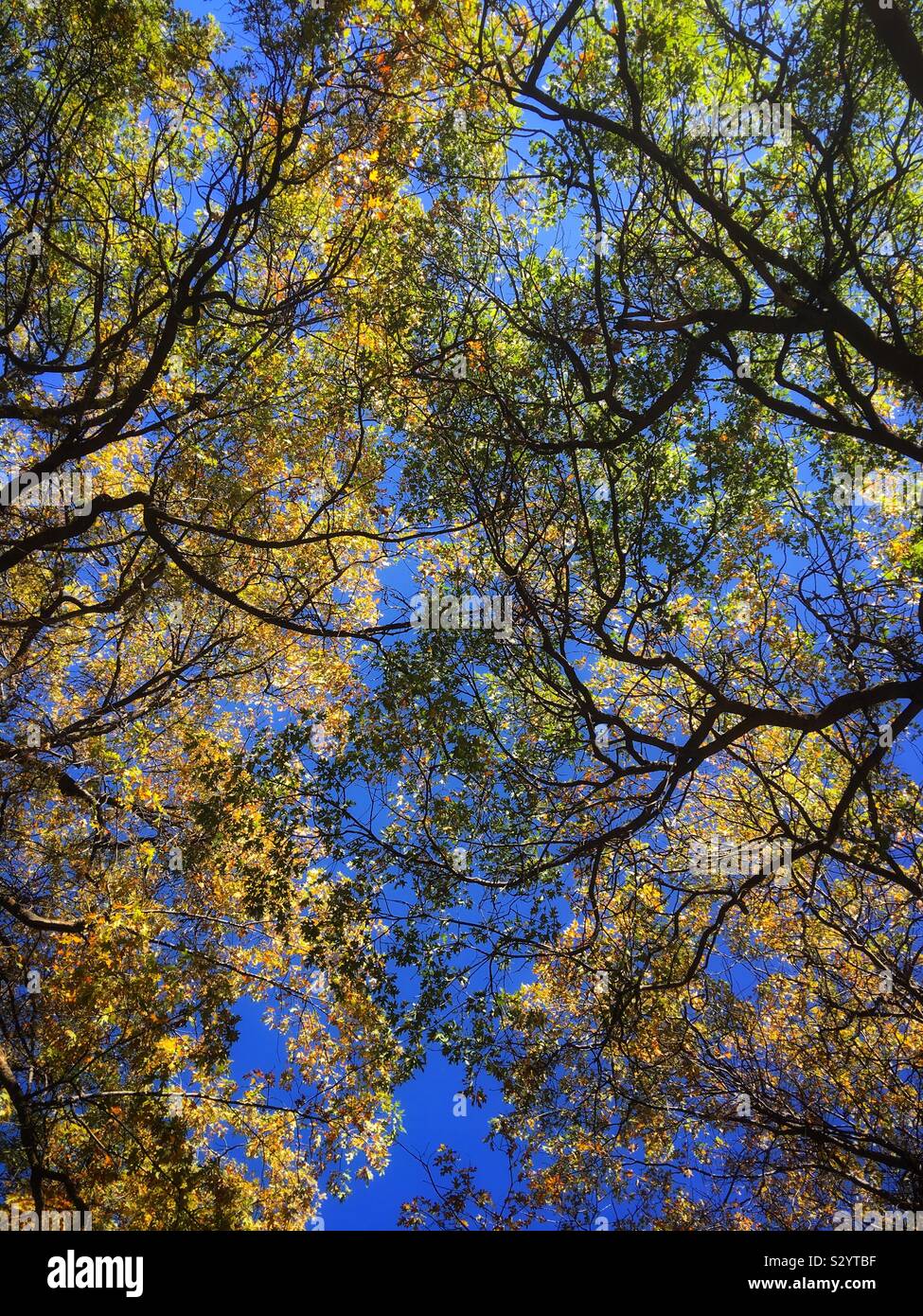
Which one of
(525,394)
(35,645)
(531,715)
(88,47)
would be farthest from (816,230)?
(35,645)

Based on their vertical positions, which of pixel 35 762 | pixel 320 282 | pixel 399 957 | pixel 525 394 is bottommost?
pixel 399 957

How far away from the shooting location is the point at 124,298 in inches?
393

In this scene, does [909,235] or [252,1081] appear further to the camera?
[252,1081]

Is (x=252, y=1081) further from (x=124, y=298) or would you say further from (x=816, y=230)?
(x=816, y=230)

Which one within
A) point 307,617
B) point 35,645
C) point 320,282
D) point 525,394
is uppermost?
point 320,282

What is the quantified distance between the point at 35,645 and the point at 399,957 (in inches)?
312

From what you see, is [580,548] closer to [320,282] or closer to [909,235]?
[320,282]

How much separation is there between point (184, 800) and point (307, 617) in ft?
15.2

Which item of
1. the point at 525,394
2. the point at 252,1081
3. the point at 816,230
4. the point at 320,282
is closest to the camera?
the point at 816,230

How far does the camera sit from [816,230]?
789 centimetres

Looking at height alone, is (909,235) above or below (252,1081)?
above

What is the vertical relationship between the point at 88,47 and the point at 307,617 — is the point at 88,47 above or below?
above
